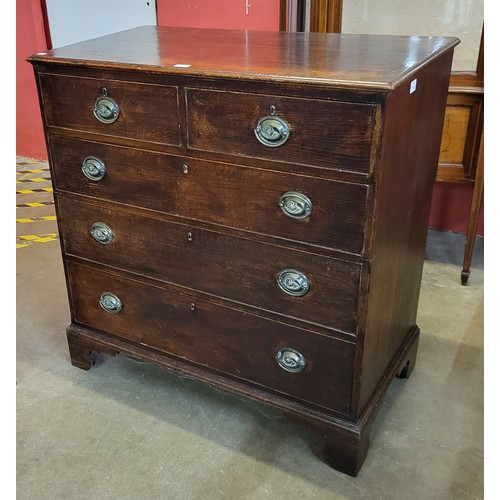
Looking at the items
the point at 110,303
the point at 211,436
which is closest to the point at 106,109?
the point at 110,303

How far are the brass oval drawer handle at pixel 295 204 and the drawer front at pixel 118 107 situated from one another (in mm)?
338

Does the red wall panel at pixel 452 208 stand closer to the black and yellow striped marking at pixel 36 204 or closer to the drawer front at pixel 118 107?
the drawer front at pixel 118 107

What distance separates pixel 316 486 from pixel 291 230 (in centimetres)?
74

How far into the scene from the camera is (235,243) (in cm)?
167

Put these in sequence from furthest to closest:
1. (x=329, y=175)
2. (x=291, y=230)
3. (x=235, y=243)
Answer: (x=235, y=243)
(x=291, y=230)
(x=329, y=175)

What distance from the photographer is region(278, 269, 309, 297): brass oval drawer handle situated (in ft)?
5.24

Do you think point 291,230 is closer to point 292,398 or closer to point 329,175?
point 329,175

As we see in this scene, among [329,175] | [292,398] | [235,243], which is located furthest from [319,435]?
[329,175]

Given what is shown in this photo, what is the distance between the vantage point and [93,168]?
5.93 ft

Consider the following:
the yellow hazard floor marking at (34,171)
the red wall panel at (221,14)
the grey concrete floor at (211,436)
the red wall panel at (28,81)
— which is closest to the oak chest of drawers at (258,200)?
the grey concrete floor at (211,436)

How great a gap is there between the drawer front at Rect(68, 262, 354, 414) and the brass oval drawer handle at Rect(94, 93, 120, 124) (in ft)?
1.71

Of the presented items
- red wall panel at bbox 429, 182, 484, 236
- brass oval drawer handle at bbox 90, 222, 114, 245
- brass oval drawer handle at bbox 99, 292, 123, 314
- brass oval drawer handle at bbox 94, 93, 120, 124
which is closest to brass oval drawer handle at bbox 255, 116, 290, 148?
brass oval drawer handle at bbox 94, 93, 120, 124

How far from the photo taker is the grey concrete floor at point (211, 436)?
5.65ft

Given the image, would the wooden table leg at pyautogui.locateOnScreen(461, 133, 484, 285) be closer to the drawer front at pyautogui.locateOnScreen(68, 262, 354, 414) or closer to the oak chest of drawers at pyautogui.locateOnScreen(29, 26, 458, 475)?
the oak chest of drawers at pyautogui.locateOnScreen(29, 26, 458, 475)
